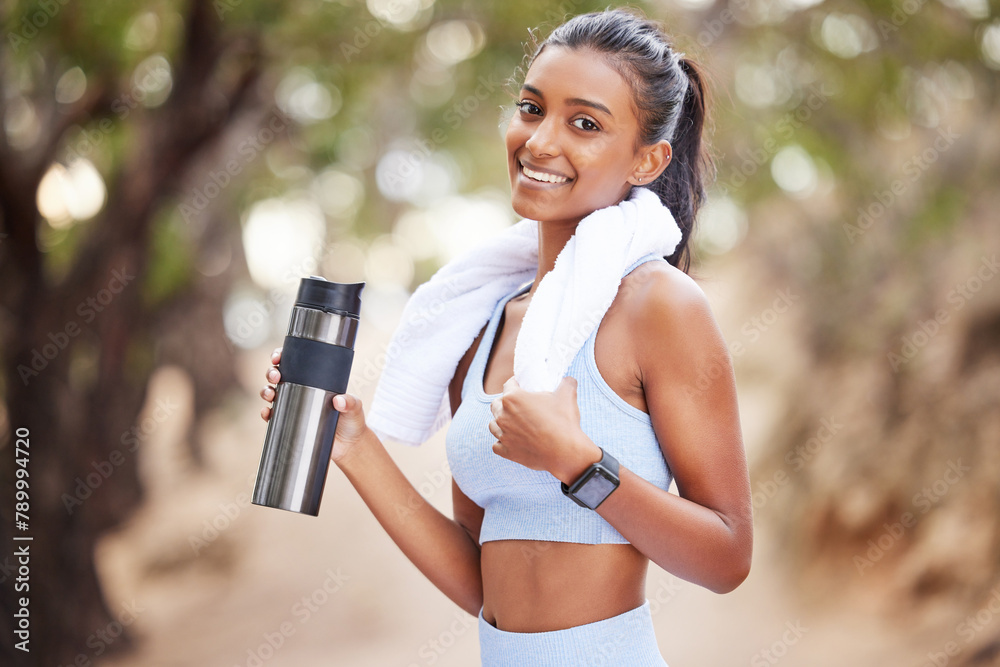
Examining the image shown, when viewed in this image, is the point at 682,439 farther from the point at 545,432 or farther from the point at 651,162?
the point at 651,162

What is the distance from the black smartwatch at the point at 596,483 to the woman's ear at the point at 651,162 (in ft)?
1.89

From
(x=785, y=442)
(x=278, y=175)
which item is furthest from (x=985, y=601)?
(x=278, y=175)

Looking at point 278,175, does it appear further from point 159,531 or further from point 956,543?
point 956,543

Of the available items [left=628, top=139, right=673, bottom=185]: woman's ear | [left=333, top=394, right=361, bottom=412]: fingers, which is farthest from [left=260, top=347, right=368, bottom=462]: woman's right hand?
[left=628, top=139, right=673, bottom=185]: woman's ear

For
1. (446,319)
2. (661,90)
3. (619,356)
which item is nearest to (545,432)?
(619,356)

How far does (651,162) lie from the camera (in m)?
1.61

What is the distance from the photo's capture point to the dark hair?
1545 millimetres

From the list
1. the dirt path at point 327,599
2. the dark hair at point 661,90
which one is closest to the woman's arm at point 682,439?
the dark hair at point 661,90

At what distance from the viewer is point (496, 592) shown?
1.53 meters

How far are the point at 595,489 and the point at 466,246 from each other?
184cm

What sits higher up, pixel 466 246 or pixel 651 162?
pixel 651 162

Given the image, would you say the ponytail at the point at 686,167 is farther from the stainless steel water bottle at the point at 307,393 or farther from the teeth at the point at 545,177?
the stainless steel water bottle at the point at 307,393

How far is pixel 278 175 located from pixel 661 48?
618 centimetres

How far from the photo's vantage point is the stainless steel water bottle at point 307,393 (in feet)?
4.53
